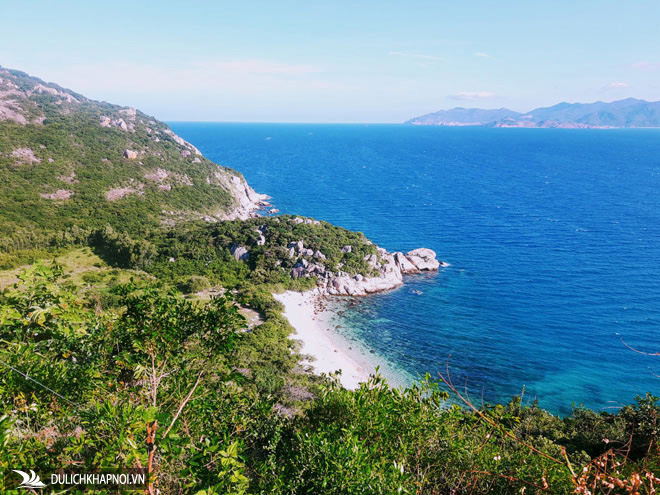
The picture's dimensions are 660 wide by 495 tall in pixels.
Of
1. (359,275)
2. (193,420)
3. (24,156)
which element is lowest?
(359,275)

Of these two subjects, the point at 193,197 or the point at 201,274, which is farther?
the point at 193,197

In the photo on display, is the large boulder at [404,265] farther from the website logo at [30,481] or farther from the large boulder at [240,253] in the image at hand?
the website logo at [30,481]

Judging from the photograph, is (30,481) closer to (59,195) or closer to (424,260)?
(424,260)

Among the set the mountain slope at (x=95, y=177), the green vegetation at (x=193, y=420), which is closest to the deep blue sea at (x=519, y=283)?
the green vegetation at (x=193, y=420)

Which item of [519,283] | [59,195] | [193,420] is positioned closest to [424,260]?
[519,283]

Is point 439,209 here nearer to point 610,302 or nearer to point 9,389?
point 610,302

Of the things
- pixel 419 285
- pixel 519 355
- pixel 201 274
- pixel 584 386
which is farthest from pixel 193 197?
pixel 584 386
